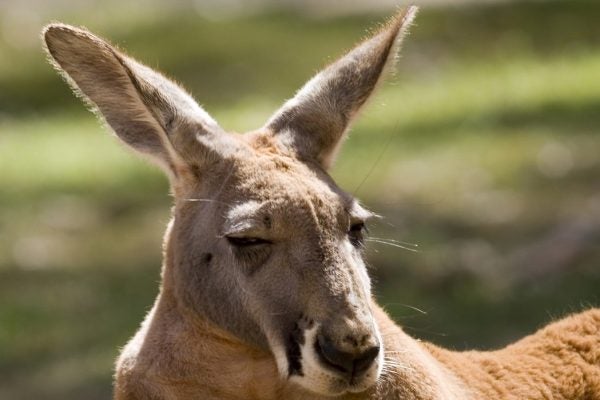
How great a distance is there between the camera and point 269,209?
16.9ft

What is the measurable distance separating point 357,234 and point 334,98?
70cm

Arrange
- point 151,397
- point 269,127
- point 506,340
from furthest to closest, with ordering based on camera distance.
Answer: point 506,340 < point 269,127 < point 151,397

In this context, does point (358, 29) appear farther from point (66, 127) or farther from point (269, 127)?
point (269, 127)

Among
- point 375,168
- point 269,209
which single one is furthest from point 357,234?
point 375,168

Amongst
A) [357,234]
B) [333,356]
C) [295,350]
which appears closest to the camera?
[333,356]

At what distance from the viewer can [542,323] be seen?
8.49 meters

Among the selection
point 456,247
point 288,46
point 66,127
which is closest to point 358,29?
point 288,46

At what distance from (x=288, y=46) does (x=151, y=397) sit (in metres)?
10.2

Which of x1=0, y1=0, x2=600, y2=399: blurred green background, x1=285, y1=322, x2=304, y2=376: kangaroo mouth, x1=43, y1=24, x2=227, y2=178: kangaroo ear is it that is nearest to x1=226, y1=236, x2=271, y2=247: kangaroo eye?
x1=285, y1=322, x2=304, y2=376: kangaroo mouth

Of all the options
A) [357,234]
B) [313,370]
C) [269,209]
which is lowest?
[313,370]

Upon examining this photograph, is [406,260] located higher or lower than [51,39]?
lower

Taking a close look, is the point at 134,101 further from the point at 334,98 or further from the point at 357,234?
the point at 357,234

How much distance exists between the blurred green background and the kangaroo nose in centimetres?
135

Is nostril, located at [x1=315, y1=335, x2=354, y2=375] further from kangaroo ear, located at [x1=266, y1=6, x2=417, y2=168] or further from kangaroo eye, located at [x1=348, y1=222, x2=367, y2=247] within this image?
kangaroo ear, located at [x1=266, y1=6, x2=417, y2=168]
